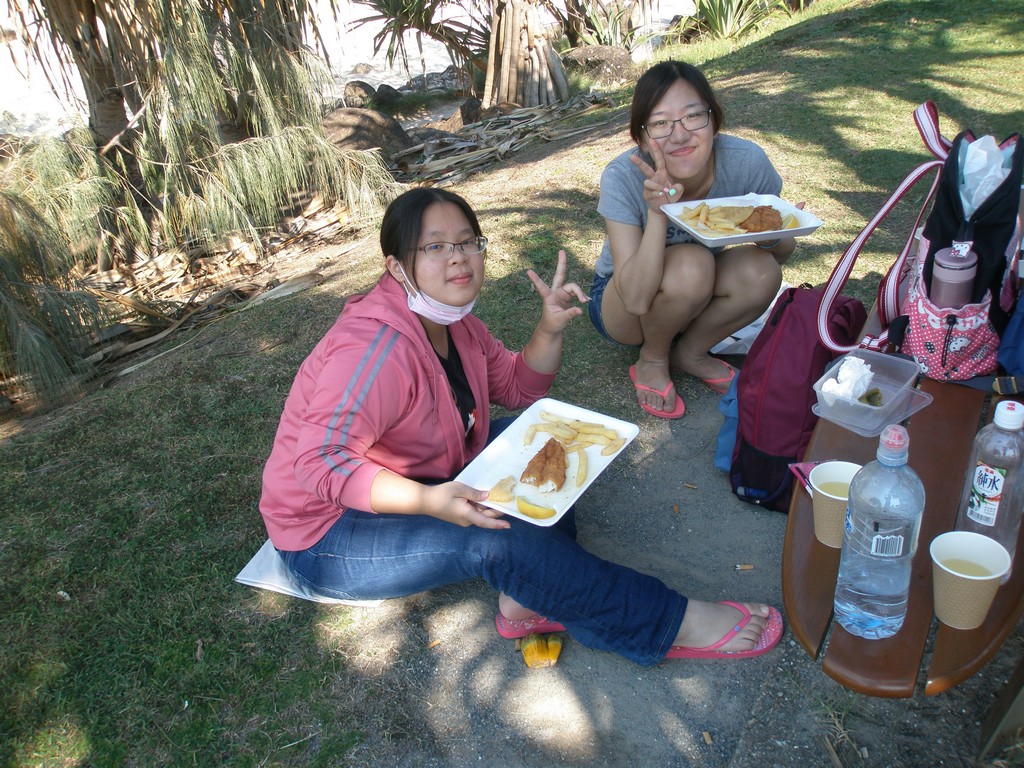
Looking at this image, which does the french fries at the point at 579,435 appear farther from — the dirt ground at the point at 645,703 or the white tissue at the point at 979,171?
the white tissue at the point at 979,171

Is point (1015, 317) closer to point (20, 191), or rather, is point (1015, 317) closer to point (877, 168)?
point (877, 168)

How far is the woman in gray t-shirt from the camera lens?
2.93 m

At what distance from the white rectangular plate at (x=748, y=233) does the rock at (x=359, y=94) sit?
8.94 m

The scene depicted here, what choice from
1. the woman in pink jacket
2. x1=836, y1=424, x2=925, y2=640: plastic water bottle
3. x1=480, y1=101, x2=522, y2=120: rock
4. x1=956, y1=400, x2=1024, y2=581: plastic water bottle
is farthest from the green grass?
x1=480, y1=101, x2=522, y2=120: rock

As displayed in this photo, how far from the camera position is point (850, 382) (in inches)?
78.0

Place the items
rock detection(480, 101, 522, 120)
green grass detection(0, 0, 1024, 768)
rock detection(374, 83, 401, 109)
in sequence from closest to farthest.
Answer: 1. green grass detection(0, 0, 1024, 768)
2. rock detection(480, 101, 522, 120)
3. rock detection(374, 83, 401, 109)

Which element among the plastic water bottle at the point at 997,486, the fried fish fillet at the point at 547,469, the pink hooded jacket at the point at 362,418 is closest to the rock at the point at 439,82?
the pink hooded jacket at the point at 362,418

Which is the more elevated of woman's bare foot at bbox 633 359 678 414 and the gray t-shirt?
the gray t-shirt

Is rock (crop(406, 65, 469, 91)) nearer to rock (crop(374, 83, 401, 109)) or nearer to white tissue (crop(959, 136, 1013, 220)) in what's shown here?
rock (crop(374, 83, 401, 109))

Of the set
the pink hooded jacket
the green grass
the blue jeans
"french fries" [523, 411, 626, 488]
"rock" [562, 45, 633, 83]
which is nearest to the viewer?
the pink hooded jacket

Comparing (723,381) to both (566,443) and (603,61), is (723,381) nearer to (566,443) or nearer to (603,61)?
→ (566,443)

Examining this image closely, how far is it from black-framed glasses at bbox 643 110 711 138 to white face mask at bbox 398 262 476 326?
133 cm

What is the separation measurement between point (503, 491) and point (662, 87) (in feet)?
6.02

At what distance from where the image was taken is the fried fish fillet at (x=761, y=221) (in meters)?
3.01
